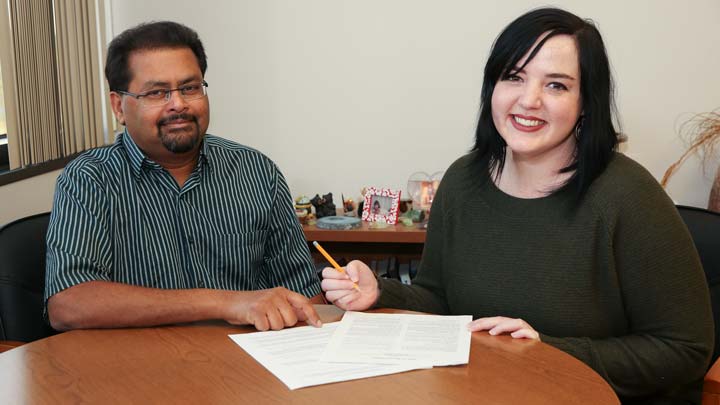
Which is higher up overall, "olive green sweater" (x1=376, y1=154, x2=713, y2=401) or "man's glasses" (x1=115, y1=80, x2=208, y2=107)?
→ "man's glasses" (x1=115, y1=80, x2=208, y2=107)

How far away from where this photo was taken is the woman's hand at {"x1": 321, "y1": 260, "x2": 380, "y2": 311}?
1.67 m

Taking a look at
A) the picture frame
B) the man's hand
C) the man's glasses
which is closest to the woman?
the man's hand

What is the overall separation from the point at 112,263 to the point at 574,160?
1.10 meters

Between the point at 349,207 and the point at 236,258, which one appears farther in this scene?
the point at 349,207

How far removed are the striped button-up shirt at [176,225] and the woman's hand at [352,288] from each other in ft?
1.42

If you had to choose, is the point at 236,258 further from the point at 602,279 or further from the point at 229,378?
the point at 602,279

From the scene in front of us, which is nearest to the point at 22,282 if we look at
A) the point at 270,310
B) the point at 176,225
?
the point at 176,225

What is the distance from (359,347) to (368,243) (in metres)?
2.06

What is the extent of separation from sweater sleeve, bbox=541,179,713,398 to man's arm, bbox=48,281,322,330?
0.51 meters

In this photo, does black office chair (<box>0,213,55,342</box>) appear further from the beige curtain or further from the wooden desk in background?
the wooden desk in background

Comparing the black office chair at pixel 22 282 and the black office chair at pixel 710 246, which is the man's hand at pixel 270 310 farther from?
the black office chair at pixel 710 246

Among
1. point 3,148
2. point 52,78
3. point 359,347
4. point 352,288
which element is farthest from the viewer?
point 52,78

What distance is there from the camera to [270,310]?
61.1 inches

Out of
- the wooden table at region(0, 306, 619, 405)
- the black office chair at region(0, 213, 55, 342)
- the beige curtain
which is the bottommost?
the black office chair at region(0, 213, 55, 342)
